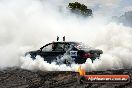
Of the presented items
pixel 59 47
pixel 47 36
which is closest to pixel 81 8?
pixel 47 36

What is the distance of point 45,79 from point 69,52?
3310mm

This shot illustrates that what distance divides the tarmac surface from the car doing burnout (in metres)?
1.25

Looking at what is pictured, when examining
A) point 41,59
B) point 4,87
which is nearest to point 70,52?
point 41,59

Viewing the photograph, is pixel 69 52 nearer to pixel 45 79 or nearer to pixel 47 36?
pixel 45 79

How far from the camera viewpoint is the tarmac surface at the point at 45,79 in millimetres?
15344

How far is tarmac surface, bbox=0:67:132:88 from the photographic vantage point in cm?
1534

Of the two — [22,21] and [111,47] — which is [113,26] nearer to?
[111,47]

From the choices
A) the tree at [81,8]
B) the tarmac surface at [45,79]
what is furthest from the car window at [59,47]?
the tree at [81,8]

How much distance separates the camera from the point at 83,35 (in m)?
36.8

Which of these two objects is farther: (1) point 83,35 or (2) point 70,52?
(1) point 83,35

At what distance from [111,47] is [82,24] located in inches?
664

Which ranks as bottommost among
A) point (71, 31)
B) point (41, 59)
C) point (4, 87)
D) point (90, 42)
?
point (4, 87)

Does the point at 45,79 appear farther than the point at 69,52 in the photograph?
No

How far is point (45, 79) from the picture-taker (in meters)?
17.4
